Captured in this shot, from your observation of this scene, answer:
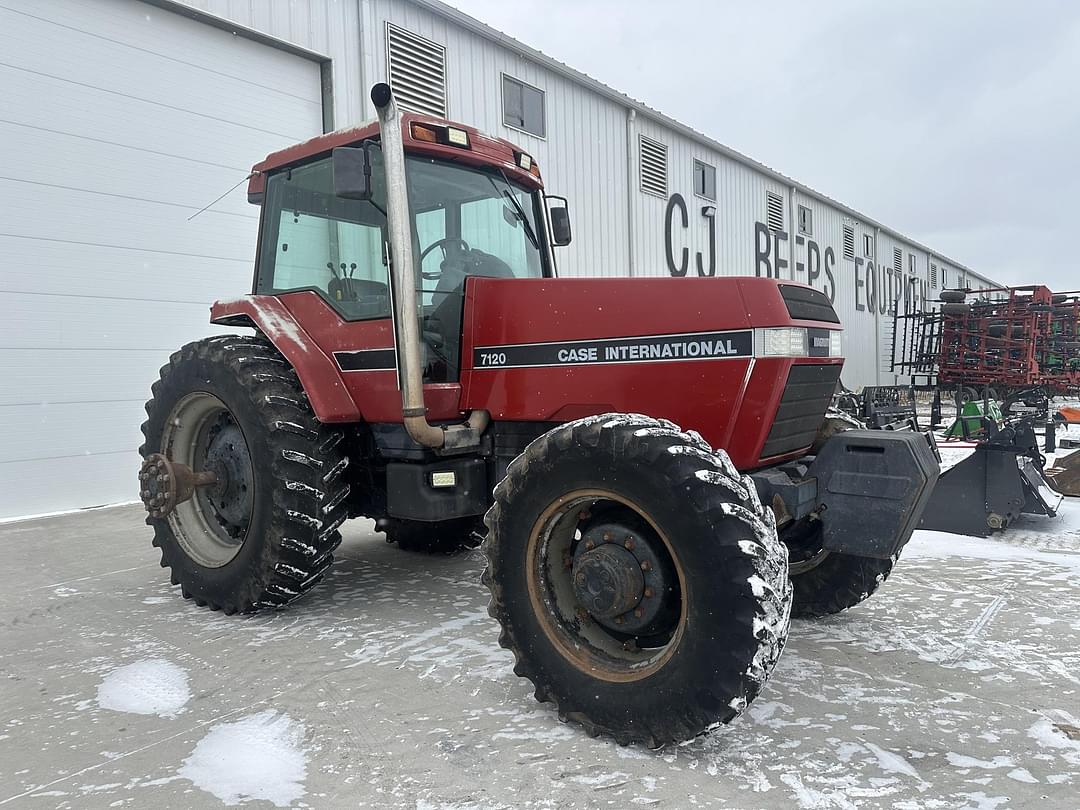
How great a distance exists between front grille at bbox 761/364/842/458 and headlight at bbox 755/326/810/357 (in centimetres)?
9

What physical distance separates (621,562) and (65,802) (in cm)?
187

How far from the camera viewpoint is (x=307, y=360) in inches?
159

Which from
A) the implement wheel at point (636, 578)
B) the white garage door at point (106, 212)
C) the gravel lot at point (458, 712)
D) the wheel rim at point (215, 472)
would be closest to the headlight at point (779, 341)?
the implement wheel at point (636, 578)

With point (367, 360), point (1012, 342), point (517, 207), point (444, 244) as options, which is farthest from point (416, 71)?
point (1012, 342)

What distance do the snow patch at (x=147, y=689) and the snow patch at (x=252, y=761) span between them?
36 centimetres

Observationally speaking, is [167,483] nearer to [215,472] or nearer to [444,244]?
[215,472]

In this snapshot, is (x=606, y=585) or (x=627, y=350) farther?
(x=627, y=350)

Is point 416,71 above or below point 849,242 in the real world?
above

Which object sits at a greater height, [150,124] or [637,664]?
[150,124]

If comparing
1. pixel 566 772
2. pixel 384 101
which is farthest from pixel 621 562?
pixel 384 101

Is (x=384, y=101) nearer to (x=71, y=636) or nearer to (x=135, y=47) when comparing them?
(x=71, y=636)

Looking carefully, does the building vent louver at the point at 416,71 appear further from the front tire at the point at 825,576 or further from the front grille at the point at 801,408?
the front tire at the point at 825,576

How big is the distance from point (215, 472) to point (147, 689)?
1429mm

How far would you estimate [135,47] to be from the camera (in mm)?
7531
